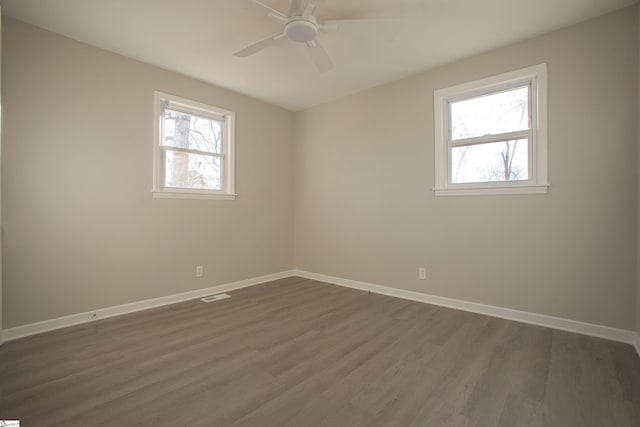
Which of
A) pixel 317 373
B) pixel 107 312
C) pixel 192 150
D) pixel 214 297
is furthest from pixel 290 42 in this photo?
pixel 107 312

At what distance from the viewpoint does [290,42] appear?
2.79 m

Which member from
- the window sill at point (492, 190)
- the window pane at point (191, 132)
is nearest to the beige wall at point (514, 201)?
the window sill at point (492, 190)

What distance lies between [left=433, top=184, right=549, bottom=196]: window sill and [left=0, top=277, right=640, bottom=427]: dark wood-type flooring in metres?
1.27

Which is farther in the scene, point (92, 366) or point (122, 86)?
point (122, 86)

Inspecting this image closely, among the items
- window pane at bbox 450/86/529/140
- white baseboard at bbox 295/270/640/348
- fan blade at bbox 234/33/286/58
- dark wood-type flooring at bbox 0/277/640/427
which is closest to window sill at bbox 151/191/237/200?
dark wood-type flooring at bbox 0/277/640/427

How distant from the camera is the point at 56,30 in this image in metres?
2.61

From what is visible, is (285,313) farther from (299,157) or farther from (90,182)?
(299,157)

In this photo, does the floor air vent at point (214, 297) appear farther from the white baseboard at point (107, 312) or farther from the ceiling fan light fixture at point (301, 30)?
the ceiling fan light fixture at point (301, 30)

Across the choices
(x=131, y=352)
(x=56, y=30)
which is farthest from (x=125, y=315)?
(x=56, y=30)

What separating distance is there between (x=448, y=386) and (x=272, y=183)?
3.58 m

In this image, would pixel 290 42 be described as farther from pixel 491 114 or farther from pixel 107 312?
pixel 107 312

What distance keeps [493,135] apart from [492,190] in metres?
0.59

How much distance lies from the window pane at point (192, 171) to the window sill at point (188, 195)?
12cm

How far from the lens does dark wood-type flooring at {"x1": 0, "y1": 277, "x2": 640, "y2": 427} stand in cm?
151
